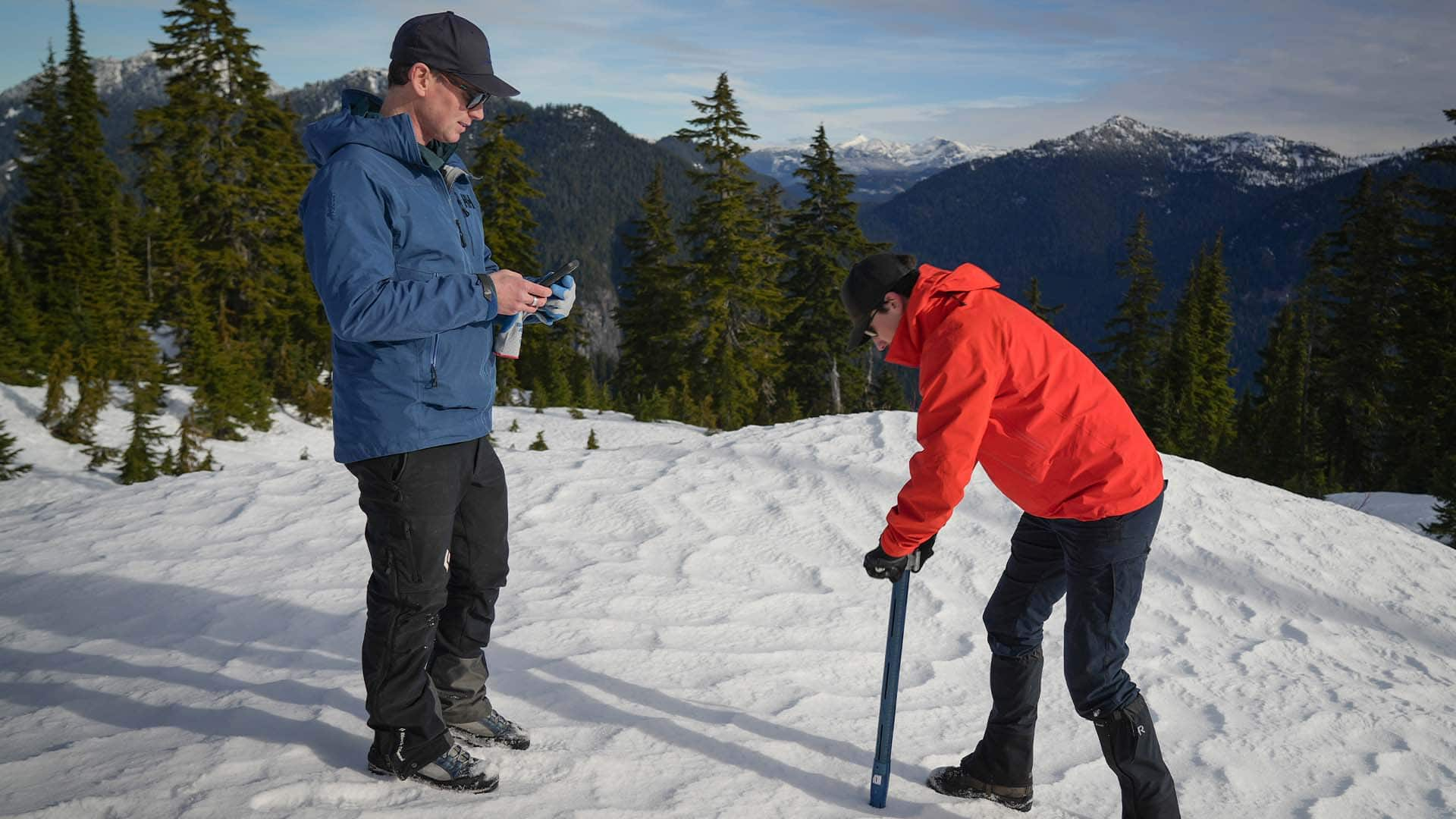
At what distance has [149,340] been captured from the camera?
49.3 feet

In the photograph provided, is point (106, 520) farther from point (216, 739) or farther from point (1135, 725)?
point (1135, 725)

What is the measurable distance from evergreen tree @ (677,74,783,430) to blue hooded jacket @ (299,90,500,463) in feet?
70.2

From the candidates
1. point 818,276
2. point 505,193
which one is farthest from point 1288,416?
point 505,193

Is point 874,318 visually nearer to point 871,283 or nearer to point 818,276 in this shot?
point 871,283

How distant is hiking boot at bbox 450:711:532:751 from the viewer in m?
3.01

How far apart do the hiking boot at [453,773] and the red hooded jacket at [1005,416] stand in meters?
1.50

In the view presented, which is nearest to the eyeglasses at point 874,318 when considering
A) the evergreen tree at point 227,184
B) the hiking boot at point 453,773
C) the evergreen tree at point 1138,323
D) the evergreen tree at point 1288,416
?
the hiking boot at point 453,773

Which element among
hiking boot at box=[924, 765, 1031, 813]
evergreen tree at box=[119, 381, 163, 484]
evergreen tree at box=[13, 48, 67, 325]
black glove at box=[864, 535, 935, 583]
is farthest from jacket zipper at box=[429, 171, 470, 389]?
evergreen tree at box=[13, 48, 67, 325]

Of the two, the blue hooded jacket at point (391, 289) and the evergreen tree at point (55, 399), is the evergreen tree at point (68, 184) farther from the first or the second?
the blue hooded jacket at point (391, 289)

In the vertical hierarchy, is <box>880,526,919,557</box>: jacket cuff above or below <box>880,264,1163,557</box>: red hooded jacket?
below

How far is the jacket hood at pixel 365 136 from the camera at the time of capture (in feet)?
7.75

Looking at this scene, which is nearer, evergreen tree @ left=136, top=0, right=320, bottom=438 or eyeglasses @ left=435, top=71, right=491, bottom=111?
eyeglasses @ left=435, top=71, right=491, bottom=111

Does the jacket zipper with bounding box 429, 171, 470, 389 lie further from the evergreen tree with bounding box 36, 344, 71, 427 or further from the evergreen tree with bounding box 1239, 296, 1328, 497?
the evergreen tree with bounding box 1239, 296, 1328, 497

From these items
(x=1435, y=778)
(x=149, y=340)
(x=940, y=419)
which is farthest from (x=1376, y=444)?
(x=149, y=340)
